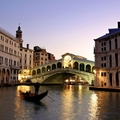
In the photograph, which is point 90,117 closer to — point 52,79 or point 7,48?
point 7,48

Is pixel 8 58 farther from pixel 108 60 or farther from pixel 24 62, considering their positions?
pixel 108 60

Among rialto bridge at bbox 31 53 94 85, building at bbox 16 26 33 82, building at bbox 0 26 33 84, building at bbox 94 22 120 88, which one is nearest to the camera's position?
building at bbox 94 22 120 88

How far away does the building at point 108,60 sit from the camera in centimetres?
3528

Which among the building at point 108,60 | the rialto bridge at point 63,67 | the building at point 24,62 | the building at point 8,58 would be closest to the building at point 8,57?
the building at point 8,58

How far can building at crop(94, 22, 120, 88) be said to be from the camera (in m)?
35.3

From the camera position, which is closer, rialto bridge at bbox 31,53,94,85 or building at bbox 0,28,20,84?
building at bbox 0,28,20,84

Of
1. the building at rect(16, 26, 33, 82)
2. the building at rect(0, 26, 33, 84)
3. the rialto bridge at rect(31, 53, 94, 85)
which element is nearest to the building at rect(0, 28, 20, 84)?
the building at rect(0, 26, 33, 84)

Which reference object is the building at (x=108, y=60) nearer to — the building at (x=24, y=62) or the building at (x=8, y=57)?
the building at (x=8, y=57)

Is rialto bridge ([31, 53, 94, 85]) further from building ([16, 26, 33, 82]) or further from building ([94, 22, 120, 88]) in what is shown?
building ([94, 22, 120, 88])

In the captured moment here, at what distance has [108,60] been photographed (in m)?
37.2

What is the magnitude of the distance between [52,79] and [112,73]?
2756 cm

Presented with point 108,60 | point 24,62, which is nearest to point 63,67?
point 24,62

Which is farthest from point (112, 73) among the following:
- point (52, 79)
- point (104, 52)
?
point (52, 79)

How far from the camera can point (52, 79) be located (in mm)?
61219
